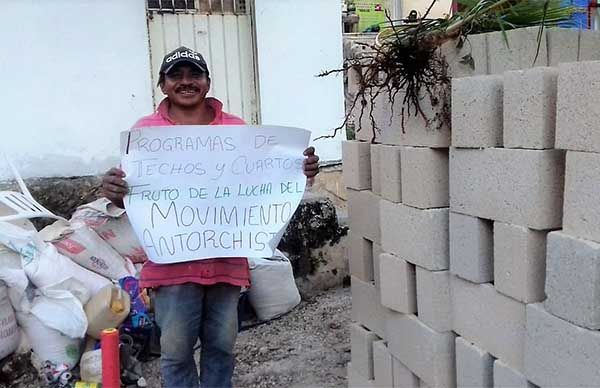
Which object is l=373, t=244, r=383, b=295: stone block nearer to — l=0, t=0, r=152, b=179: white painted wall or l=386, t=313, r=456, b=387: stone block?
l=386, t=313, r=456, b=387: stone block

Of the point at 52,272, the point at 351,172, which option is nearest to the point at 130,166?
the point at 351,172

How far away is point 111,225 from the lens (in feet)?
14.4

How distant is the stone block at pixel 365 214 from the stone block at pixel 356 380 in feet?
2.51

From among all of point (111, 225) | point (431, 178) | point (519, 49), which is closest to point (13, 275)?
point (111, 225)

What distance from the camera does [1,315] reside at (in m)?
3.63

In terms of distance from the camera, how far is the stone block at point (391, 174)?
2771mm

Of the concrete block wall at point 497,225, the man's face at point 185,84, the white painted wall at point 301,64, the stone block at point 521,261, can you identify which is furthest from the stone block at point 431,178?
the white painted wall at point 301,64

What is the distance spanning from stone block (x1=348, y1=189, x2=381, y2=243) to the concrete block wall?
0.02 meters

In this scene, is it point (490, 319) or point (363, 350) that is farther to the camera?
point (363, 350)

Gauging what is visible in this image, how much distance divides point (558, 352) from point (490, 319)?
0.39m

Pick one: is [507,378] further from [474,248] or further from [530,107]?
[530,107]

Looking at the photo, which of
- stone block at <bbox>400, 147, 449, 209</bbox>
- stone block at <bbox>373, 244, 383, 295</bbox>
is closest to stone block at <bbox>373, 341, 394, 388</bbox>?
stone block at <bbox>373, 244, 383, 295</bbox>

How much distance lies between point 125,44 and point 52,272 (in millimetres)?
2144

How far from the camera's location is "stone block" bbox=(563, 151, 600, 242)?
69.6 inches
